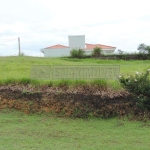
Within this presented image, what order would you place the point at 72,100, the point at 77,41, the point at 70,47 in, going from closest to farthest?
the point at 72,100, the point at 70,47, the point at 77,41

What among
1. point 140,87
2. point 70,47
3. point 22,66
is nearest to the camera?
point 140,87

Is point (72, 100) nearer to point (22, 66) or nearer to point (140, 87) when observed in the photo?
point (140, 87)

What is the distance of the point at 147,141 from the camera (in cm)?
340

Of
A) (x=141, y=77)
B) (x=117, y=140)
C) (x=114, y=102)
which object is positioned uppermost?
(x=141, y=77)

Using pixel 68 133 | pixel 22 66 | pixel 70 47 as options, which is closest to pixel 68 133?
pixel 68 133

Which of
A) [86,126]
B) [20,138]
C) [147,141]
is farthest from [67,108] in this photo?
[147,141]

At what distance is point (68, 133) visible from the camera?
377cm

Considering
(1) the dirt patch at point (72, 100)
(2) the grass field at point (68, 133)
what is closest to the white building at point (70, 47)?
(1) the dirt patch at point (72, 100)

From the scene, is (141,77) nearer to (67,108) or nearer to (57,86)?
(67,108)

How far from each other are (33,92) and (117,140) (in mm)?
2261

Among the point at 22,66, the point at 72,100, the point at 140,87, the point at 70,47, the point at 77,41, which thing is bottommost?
the point at 72,100

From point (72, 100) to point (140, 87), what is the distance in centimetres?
126

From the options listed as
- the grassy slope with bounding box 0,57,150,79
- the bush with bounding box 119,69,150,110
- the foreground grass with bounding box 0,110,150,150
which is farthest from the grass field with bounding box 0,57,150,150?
the grassy slope with bounding box 0,57,150,79

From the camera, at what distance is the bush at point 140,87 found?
170 inches
